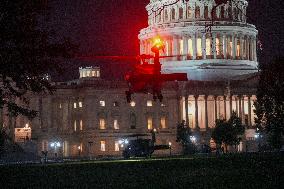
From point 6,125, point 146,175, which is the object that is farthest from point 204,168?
point 6,125

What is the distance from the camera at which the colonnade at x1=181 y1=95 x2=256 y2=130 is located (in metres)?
151

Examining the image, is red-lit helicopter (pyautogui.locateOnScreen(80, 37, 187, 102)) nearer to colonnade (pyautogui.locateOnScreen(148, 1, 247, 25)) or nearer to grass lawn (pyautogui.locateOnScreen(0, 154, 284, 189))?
grass lawn (pyautogui.locateOnScreen(0, 154, 284, 189))

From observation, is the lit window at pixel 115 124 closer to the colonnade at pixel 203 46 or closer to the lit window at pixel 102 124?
the lit window at pixel 102 124

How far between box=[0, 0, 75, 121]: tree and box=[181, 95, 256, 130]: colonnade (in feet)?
392

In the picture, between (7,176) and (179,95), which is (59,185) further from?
(179,95)

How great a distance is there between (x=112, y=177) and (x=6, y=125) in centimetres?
10675

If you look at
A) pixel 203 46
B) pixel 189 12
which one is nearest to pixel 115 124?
pixel 203 46

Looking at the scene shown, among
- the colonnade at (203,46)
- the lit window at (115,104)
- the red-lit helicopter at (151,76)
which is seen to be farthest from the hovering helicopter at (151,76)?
the colonnade at (203,46)

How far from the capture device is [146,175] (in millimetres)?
35156

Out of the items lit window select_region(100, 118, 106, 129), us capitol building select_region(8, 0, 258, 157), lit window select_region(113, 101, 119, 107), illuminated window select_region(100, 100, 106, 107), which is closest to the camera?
us capitol building select_region(8, 0, 258, 157)

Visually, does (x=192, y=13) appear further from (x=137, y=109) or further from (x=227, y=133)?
(x=227, y=133)

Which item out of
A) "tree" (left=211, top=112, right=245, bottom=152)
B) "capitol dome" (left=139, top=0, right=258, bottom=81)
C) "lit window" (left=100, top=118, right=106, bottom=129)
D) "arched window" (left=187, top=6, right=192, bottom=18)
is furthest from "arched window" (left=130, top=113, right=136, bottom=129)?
"arched window" (left=187, top=6, right=192, bottom=18)

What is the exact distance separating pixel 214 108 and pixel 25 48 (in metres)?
126

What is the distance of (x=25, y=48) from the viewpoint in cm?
2870
